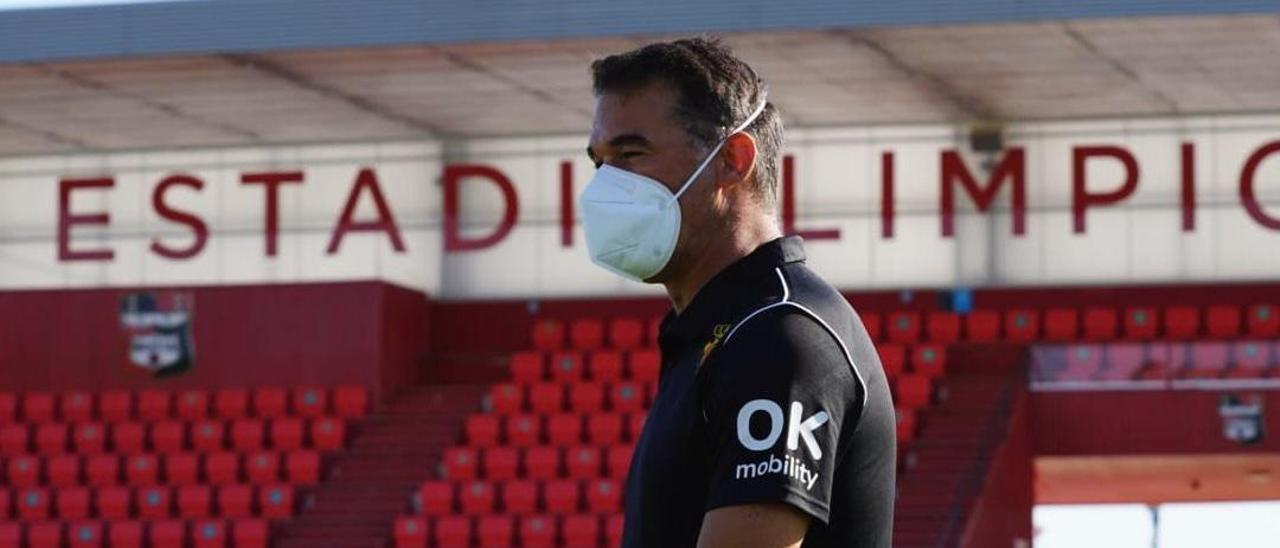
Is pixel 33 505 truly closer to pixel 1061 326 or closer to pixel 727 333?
pixel 1061 326

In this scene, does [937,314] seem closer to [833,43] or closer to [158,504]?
[833,43]

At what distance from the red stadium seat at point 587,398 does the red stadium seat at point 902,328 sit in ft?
8.56

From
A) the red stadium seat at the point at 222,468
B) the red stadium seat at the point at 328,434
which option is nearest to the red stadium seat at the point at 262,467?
the red stadium seat at the point at 222,468

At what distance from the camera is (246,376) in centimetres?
2319

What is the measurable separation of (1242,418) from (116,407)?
33.2 ft

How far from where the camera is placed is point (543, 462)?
21.0 meters

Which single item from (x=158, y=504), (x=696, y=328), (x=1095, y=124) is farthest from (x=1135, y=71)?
(x=696, y=328)

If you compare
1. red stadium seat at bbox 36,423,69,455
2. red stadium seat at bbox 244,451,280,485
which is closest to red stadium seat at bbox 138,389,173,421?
red stadium seat at bbox 36,423,69,455

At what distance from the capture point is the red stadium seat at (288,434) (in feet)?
72.8

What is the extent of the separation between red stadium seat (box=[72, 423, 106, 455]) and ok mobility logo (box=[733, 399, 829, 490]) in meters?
20.6

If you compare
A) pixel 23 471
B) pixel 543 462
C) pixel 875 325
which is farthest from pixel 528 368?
pixel 23 471

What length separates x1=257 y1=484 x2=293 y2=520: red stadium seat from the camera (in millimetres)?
21156

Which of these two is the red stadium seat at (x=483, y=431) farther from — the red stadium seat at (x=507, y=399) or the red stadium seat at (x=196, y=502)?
the red stadium seat at (x=196, y=502)

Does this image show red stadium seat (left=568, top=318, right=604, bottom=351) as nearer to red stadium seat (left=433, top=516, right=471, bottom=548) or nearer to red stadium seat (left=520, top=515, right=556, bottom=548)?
red stadium seat (left=433, top=516, right=471, bottom=548)
